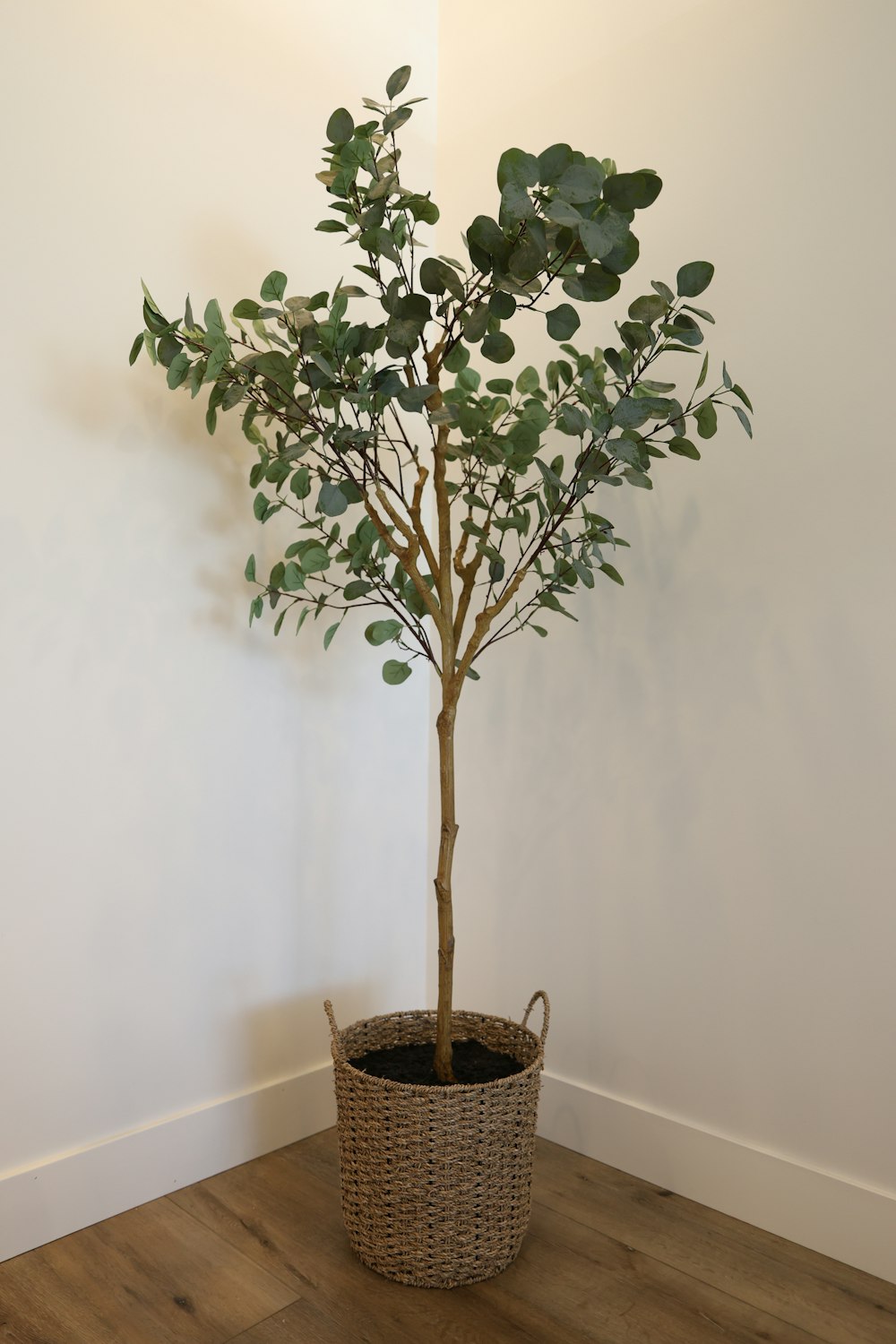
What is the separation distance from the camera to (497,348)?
1.44 metres

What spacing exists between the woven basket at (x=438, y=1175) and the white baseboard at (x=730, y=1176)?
1.21ft

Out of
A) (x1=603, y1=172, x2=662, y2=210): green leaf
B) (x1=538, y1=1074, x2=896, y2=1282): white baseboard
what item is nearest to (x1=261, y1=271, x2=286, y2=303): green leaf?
(x1=603, y1=172, x2=662, y2=210): green leaf

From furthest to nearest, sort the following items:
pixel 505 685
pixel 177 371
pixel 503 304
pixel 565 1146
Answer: pixel 505 685 < pixel 565 1146 < pixel 177 371 < pixel 503 304

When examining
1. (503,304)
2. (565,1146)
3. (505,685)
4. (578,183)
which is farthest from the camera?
(505,685)

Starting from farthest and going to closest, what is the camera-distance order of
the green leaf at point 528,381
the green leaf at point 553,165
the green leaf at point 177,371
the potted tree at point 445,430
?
the green leaf at point 528,381, the green leaf at point 177,371, the potted tree at point 445,430, the green leaf at point 553,165

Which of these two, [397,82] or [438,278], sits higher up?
[397,82]

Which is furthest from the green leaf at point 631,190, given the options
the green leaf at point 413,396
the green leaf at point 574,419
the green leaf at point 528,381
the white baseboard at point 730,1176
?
the white baseboard at point 730,1176

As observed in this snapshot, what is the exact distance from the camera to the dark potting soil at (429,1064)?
66.2 inches

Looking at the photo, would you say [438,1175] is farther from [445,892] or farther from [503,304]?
[503,304]

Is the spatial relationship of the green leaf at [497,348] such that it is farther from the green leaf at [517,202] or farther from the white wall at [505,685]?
the white wall at [505,685]

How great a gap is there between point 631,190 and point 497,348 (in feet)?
0.92

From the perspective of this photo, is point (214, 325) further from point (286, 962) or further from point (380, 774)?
point (286, 962)

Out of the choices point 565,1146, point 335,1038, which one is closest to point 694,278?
point 335,1038

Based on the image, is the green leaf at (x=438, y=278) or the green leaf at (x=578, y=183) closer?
the green leaf at (x=578, y=183)
